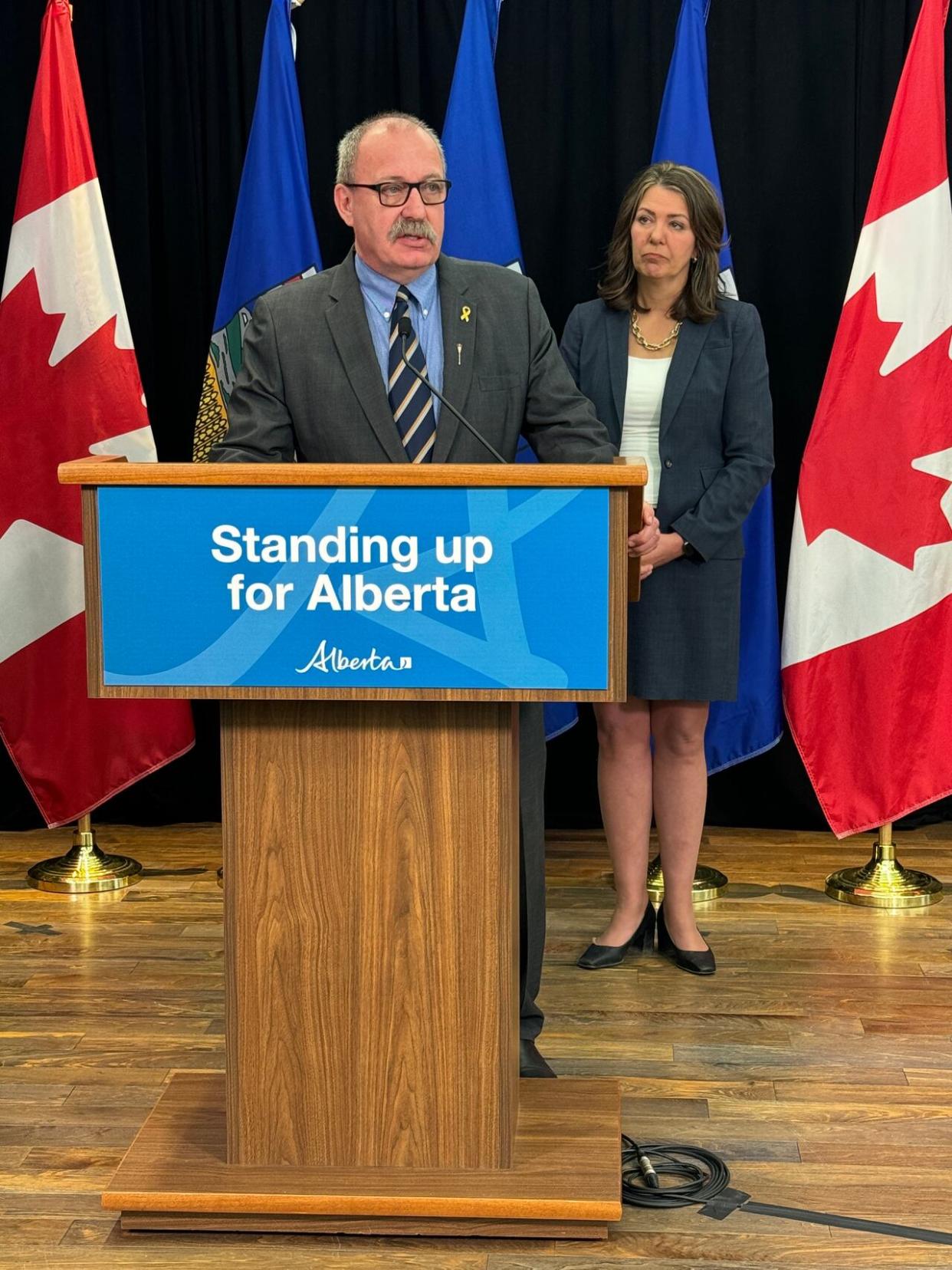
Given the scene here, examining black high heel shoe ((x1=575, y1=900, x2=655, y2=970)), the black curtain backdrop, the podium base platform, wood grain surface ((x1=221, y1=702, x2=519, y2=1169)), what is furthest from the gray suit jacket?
the black curtain backdrop

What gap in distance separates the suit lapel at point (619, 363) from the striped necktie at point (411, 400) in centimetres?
107

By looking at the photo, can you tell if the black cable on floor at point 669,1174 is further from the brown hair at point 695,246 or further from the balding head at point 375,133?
the brown hair at point 695,246

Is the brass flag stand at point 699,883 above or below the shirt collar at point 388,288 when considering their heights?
below

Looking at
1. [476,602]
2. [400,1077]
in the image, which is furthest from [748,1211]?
[476,602]

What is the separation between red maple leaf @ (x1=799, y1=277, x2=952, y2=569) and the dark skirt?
27.5 inches

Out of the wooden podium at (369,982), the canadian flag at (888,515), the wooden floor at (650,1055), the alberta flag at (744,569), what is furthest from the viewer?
the alberta flag at (744,569)

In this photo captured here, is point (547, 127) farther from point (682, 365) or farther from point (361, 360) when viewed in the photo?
point (361, 360)

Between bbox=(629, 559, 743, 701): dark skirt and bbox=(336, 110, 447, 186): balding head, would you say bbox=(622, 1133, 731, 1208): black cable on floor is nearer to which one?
bbox=(629, 559, 743, 701): dark skirt

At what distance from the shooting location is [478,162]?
168 inches

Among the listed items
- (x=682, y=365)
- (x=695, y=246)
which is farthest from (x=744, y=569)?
(x=695, y=246)

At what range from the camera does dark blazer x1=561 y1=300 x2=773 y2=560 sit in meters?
3.43

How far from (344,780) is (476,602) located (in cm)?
34

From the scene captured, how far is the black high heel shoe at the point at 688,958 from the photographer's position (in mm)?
3512

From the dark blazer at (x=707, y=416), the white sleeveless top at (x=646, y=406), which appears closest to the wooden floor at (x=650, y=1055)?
the dark blazer at (x=707, y=416)
